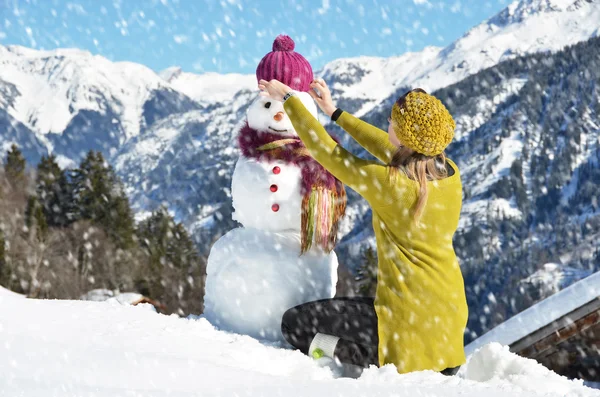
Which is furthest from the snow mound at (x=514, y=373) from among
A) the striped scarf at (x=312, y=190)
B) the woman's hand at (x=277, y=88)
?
the woman's hand at (x=277, y=88)

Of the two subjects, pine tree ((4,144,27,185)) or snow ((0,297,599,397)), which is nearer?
snow ((0,297,599,397))

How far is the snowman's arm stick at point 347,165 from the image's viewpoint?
9.59 feet

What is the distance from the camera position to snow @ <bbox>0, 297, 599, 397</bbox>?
230 cm

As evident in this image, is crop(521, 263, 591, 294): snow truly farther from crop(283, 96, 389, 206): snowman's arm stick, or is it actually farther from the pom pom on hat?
crop(283, 96, 389, 206): snowman's arm stick

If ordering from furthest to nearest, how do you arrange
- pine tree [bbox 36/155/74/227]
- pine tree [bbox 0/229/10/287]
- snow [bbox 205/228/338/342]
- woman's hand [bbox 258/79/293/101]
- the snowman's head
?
pine tree [bbox 36/155/74/227] < pine tree [bbox 0/229/10/287] < the snowman's head < snow [bbox 205/228/338/342] < woman's hand [bbox 258/79/293/101]

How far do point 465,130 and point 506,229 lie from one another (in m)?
51.6

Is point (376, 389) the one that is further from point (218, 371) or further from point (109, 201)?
point (109, 201)

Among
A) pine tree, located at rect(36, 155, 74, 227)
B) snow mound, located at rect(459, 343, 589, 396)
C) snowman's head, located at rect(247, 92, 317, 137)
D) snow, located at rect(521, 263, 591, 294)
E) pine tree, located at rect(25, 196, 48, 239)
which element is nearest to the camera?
snow mound, located at rect(459, 343, 589, 396)

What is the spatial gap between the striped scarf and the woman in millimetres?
736

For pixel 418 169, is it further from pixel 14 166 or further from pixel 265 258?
pixel 14 166

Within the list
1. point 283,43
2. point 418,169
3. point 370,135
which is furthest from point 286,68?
point 418,169

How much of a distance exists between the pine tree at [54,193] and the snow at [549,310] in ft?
127

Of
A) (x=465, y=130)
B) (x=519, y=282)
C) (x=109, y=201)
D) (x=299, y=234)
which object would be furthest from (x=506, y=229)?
(x=299, y=234)

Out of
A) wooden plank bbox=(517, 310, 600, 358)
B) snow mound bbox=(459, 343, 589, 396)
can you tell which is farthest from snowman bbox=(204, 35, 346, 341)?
wooden plank bbox=(517, 310, 600, 358)
